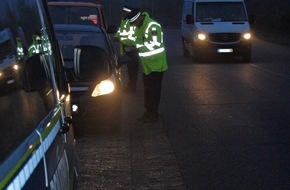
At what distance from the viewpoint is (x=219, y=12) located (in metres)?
21.2

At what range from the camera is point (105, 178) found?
6.36 meters

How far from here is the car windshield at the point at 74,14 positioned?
1407cm

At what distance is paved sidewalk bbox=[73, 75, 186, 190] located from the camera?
20.2 ft

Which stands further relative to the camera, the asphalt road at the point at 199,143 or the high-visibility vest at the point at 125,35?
the high-visibility vest at the point at 125,35

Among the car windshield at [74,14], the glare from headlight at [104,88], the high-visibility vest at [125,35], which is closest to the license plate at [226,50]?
the car windshield at [74,14]

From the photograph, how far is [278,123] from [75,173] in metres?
5.77

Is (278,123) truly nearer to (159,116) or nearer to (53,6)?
(159,116)

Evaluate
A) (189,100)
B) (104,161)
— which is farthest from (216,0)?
(104,161)

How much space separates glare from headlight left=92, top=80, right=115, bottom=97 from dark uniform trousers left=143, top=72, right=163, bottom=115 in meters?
1.05

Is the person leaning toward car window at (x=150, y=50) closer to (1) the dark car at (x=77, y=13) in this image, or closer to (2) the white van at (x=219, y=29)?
(1) the dark car at (x=77, y=13)

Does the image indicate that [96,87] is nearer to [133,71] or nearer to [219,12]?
[133,71]

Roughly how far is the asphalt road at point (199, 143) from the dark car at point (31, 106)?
8.94ft

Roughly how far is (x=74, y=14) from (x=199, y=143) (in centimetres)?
757

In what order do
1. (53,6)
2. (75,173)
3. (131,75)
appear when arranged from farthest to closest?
(53,6) < (131,75) < (75,173)
